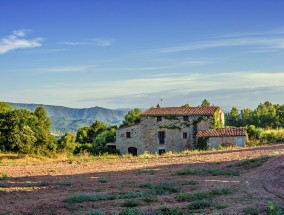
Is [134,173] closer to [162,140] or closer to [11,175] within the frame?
[11,175]

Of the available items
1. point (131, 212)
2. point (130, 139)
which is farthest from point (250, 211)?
point (130, 139)

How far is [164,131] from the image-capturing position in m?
55.8

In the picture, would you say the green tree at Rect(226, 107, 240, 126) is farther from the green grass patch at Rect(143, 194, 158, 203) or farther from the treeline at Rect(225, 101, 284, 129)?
the green grass patch at Rect(143, 194, 158, 203)

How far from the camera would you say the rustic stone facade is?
5475cm

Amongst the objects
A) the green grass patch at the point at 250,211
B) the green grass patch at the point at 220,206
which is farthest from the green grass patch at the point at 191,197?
the green grass patch at the point at 250,211

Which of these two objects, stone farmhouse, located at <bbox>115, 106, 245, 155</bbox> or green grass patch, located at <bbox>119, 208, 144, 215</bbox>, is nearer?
green grass patch, located at <bbox>119, 208, 144, 215</bbox>

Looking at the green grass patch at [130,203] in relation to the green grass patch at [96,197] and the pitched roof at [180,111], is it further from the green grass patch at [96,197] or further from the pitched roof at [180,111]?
the pitched roof at [180,111]

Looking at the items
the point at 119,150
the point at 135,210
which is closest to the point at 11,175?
the point at 135,210

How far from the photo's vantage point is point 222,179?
19234mm

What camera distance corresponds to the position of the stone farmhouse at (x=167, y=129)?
54.7m

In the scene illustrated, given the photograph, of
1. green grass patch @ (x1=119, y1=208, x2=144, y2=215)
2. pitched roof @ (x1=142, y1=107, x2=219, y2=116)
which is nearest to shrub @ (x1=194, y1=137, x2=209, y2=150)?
pitched roof @ (x1=142, y1=107, x2=219, y2=116)

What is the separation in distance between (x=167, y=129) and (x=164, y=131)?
0.50m

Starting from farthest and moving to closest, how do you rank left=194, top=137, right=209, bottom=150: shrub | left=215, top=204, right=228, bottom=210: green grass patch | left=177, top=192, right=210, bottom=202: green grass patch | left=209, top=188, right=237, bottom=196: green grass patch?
1. left=194, top=137, right=209, bottom=150: shrub
2. left=209, top=188, right=237, bottom=196: green grass patch
3. left=177, top=192, right=210, bottom=202: green grass patch
4. left=215, top=204, right=228, bottom=210: green grass patch

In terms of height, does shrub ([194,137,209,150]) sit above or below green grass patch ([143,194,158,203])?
above
